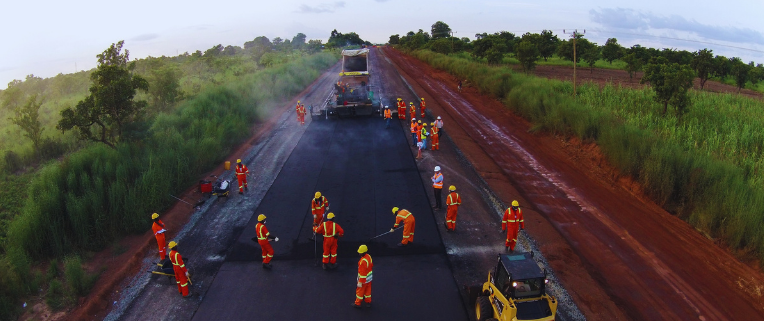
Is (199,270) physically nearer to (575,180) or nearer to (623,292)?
(623,292)

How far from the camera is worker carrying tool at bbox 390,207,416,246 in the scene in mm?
10312

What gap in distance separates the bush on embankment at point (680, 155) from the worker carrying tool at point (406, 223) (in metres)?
8.26

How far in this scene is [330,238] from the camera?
9484 millimetres

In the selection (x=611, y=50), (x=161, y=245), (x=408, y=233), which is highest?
(x=611, y=50)

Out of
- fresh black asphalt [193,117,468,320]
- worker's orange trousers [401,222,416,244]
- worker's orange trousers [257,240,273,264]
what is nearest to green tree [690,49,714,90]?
fresh black asphalt [193,117,468,320]

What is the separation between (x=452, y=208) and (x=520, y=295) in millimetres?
4332

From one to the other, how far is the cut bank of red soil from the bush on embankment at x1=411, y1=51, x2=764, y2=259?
52cm

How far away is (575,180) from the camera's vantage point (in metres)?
15.4

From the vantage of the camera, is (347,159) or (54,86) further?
(54,86)

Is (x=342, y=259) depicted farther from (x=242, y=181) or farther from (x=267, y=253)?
(x=242, y=181)

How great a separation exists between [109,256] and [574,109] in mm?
20511

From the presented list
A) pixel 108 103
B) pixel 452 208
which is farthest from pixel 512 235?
pixel 108 103

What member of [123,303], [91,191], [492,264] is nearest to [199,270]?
[123,303]

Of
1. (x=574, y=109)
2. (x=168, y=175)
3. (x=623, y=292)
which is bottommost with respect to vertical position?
(x=623, y=292)
